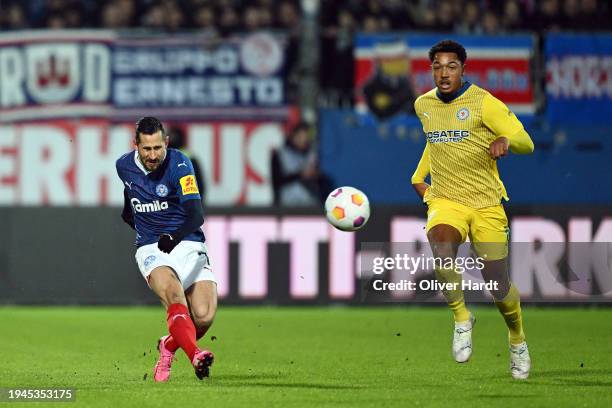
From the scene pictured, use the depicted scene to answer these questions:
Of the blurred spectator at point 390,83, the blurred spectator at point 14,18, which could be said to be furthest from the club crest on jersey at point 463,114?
the blurred spectator at point 14,18

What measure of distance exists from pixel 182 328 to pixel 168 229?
0.80 meters

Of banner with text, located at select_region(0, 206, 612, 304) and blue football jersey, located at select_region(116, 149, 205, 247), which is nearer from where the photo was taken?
blue football jersey, located at select_region(116, 149, 205, 247)

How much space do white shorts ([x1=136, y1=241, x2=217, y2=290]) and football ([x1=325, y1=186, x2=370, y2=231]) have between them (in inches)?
36.2

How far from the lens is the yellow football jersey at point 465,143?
941cm

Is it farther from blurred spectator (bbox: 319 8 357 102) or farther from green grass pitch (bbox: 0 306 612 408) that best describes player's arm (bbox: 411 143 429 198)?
blurred spectator (bbox: 319 8 357 102)

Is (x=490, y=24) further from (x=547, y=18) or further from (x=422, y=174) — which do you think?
(x=422, y=174)

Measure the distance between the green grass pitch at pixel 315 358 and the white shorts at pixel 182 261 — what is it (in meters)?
0.70

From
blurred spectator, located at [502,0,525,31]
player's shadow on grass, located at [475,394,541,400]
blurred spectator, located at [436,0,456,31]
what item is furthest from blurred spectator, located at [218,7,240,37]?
player's shadow on grass, located at [475,394,541,400]

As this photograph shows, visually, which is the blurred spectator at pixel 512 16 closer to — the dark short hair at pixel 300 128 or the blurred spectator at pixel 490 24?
the blurred spectator at pixel 490 24

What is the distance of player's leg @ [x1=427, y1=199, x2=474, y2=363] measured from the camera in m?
9.27

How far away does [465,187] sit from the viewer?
9539 millimetres

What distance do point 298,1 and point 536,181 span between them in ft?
13.5

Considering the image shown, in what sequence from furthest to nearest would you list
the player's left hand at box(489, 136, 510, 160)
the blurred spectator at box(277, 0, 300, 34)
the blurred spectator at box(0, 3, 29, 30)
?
the blurred spectator at box(0, 3, 29, 30) → the blurred spectator at box(277, 0, 300, 34) → the player's left hand at box(489, 136, 510, 160)

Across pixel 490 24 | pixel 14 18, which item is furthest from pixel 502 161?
pixel 14 18
